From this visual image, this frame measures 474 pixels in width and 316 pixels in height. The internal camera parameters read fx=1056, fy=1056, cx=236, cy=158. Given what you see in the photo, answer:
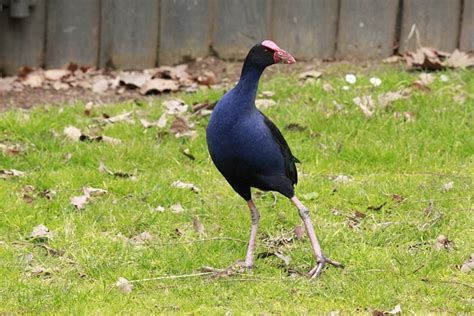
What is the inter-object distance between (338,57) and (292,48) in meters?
0.38

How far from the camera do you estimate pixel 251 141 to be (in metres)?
4.93

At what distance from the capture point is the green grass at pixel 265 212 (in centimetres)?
486

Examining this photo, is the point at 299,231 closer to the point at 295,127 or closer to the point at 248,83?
the point at 248,83

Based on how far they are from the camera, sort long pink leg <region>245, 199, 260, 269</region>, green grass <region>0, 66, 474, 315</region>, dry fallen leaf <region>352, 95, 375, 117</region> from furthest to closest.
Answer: dry fallen leaf <region>352, 95, 375, 117</region>
long pink leg <region>245, 199, 260, 269</region>
green grass <region>0, 66, 474, 315</region>

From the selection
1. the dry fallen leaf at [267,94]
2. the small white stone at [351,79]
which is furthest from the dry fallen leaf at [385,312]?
the small white stone at [351,79]

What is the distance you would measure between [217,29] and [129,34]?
711 millimetres

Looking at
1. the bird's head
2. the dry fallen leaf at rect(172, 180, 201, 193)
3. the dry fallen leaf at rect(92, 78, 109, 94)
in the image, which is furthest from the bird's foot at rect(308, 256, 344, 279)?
the dry fallen leaf at rect(92, 78, 109, 94)

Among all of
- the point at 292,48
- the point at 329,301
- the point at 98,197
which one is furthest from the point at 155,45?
the point at 329,301

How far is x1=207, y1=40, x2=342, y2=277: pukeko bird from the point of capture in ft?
16.1

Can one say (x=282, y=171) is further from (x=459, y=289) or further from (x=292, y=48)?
(x=292, y=48)

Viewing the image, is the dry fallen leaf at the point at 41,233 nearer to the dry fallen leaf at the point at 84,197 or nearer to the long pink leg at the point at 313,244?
the dry fallen leaf at the point at 84,197

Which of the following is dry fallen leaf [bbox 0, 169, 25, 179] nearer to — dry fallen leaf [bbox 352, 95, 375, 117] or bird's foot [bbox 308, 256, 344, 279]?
bird's foot [bbox 308, 256, 344, 279]

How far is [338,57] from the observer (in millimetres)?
8555

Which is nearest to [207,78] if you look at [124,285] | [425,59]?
[425,59]
